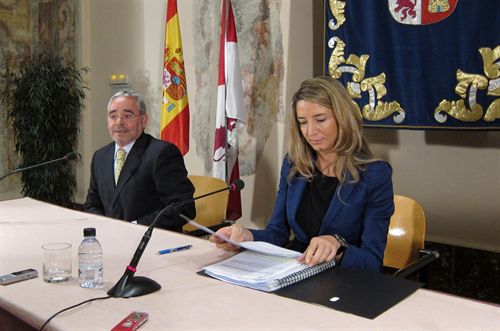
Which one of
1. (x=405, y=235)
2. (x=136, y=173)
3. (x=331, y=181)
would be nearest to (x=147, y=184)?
(x=136, y=173)

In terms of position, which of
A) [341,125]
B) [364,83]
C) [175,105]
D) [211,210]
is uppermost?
[364,83]

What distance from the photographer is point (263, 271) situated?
5.16ft

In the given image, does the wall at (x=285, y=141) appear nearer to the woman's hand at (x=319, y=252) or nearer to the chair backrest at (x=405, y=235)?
the chair backrest at (x=405, y=235)

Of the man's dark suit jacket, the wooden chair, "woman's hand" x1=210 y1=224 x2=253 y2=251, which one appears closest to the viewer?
"woman's hand" x1=210 y1=224 x2=253 y2=251

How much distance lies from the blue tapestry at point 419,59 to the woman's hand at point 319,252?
186cm

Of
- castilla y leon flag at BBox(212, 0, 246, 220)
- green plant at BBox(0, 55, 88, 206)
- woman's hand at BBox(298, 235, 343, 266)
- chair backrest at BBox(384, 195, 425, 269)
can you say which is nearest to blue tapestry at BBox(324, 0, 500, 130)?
castilla y leon flag at BBox(212, 0, 246, 220)

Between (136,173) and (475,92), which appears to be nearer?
(136,173)

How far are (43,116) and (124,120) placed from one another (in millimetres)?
2730

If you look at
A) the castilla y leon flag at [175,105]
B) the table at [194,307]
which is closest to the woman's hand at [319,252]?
the table at [194,307]

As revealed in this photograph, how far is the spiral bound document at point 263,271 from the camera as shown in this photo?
4.86ft

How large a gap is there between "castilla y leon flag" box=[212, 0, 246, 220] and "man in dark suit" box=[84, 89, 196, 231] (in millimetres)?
1166

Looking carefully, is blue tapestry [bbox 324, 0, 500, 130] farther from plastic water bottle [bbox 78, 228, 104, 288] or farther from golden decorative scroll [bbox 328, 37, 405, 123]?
plastic water bottle [bbox 78, 228, 104, 288]

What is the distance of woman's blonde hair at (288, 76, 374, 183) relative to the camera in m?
2.02

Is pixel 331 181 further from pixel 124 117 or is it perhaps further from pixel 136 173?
pixel 124 117
